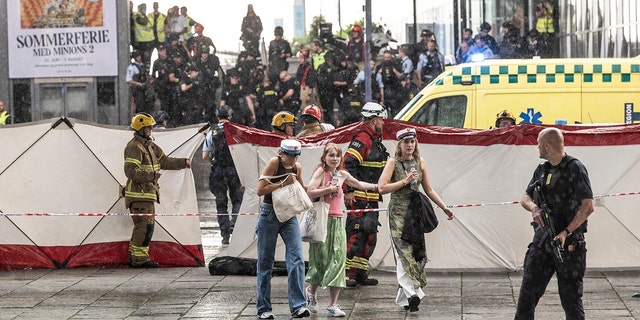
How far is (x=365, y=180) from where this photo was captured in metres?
12.1

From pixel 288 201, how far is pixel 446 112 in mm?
5951

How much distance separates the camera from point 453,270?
1308cm

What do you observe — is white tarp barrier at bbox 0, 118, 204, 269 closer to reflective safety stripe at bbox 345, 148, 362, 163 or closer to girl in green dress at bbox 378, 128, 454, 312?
reflective safety stripe at bbox 345, 148, 362, 163

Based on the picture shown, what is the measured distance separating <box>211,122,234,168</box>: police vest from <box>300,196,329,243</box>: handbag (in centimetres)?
546

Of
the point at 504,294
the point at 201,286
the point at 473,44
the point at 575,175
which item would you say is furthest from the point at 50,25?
the point at 575,175

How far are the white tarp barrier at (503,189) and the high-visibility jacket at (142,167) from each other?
1.97 metres

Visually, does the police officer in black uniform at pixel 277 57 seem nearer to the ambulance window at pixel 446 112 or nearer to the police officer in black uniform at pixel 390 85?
the police officer in black uniform at pixel 390 85

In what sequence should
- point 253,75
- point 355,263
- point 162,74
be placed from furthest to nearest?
1. point 162,74
2. point 253,75
3. point 355,263

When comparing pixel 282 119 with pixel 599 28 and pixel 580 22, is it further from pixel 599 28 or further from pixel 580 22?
pixel 580 22

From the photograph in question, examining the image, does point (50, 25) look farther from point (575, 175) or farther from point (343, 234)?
point (575, 175)

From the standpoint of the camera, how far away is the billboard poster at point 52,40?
1089 inches

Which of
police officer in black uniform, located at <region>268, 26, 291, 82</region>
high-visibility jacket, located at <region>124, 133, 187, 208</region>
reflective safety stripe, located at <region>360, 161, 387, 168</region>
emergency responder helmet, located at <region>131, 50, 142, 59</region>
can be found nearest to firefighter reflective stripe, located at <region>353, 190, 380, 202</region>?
reflective safety stripe, located at <region>360, 161, 387, 168</region>

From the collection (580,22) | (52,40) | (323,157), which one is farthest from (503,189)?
(580,22)

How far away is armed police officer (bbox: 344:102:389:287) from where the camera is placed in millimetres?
A: 12000
